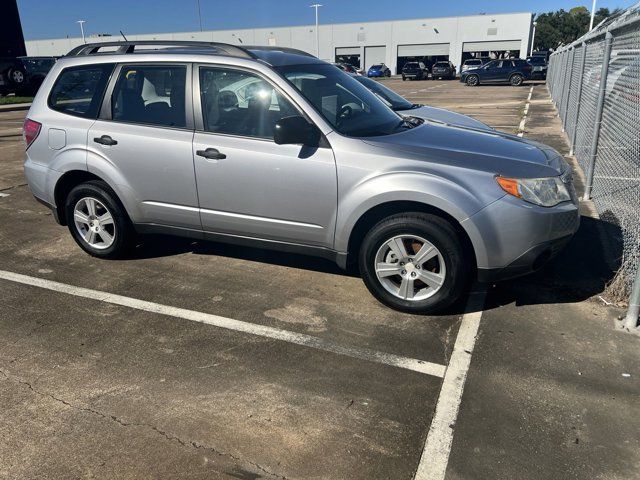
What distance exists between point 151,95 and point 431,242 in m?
2.69

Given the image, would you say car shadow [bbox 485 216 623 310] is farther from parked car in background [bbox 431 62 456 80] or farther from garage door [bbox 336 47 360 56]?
garage door [bbox 336 47 360 56]

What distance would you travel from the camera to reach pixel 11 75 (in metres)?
26.2

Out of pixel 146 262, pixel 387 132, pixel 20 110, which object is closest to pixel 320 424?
pixel 387 132

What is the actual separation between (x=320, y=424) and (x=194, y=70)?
2987 mm

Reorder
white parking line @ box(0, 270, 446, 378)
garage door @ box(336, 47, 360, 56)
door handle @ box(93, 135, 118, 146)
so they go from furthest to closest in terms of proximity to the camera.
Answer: garage door @ box(336, 47, 360, 56), door handle @ box(93, 135, 118, 146), white parking line @ box(0, 270, 446, 378)

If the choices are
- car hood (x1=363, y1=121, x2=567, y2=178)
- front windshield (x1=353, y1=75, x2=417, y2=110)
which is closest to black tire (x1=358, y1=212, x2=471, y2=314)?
car hood (x1=363, y1=121, x2=567, y2=178)

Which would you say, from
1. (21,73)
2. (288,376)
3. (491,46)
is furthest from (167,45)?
(491,46)

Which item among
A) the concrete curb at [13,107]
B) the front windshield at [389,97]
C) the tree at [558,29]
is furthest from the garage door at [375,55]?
the front windshield at [389,97]

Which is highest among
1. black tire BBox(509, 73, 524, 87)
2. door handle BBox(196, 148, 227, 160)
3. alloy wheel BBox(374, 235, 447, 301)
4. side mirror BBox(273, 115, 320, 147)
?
side mirror BBox(273, 115, 320, 147)

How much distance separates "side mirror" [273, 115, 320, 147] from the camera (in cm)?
378

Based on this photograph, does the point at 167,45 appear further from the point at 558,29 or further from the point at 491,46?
the point at 558,29

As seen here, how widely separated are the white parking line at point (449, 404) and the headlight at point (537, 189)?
96 cm

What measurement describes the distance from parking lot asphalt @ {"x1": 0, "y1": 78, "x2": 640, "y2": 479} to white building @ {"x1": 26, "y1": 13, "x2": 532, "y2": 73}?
70.0 metres

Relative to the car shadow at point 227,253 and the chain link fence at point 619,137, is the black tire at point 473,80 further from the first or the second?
the car shadow at point 227,253
